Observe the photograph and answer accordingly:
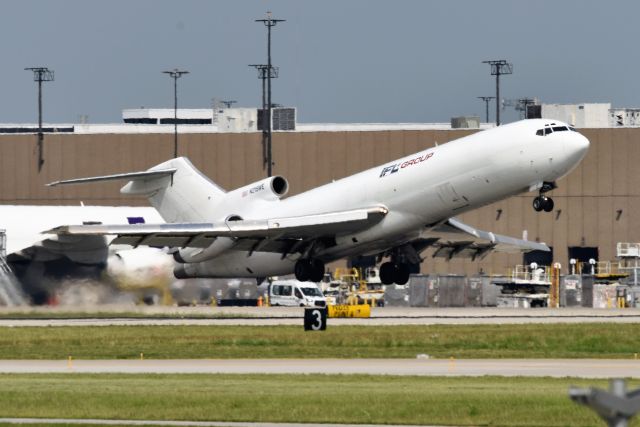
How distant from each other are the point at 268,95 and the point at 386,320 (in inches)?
1876

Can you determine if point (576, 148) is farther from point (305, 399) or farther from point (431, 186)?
point (305, 399)

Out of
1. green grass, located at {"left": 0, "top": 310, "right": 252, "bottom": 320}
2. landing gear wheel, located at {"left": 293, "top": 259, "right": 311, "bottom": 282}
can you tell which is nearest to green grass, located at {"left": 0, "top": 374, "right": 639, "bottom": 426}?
landing gear wheel, located at {"left": 293, "top": 259, "right": 311, "bottom": 282}

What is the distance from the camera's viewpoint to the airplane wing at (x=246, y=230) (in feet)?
159

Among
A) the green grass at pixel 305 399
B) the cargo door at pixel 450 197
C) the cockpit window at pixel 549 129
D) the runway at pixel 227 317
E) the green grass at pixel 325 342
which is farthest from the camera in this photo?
the runway at pixel 227 317

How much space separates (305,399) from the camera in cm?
2184

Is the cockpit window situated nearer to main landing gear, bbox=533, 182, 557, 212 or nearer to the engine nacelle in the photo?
main landing gear, bbox=533, 182, 557, 212

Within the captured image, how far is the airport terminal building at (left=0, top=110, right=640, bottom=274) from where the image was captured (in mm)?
93812

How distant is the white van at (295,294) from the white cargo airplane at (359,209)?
55.1 feet

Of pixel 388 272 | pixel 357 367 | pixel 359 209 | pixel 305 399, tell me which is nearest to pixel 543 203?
pixel 359 209

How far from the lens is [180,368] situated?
2938 centimetres

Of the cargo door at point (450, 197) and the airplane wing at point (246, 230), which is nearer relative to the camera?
the cargo door at point (450, 197)

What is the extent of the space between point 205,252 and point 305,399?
31.8m

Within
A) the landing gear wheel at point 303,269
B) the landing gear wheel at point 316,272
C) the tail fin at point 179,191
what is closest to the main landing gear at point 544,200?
the landing gear wheel at point 316,272

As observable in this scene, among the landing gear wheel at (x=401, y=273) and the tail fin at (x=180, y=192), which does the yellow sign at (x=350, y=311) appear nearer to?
the landing gear wheel at (x=401, y=273)
